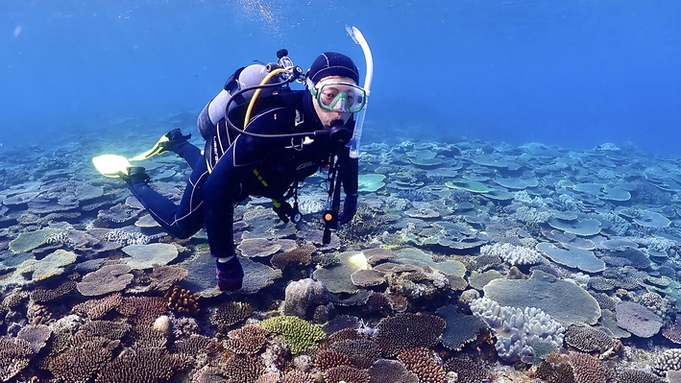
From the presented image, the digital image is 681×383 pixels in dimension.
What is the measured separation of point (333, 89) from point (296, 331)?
2730 millimetres

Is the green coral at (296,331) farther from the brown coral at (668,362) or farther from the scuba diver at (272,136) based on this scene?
the brown coral at (668,362)

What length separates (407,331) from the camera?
4309mm

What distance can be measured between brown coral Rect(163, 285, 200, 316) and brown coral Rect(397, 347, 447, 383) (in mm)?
2588

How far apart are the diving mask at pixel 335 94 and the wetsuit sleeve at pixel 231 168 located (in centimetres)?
42

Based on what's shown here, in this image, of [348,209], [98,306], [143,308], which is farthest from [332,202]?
[98,306]

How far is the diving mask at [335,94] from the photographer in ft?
11.3

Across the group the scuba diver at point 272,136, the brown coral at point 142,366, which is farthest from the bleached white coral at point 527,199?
the brown coral at point 142,366

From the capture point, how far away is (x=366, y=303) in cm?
482

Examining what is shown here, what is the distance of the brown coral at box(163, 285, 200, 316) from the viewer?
15.0ft

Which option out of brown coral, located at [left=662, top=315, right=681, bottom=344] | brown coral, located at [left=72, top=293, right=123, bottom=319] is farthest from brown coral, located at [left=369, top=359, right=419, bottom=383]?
brown coral, located at [left=662, top=315, right=681, bottom=344]

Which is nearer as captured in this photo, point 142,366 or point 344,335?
point 142,366

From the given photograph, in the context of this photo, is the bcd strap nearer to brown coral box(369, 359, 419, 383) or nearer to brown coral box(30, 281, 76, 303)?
brown coral box(369, 359, 419, 383)

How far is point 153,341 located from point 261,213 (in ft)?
15.4

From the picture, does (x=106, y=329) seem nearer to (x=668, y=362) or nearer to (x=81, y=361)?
(x=81, y=361)
